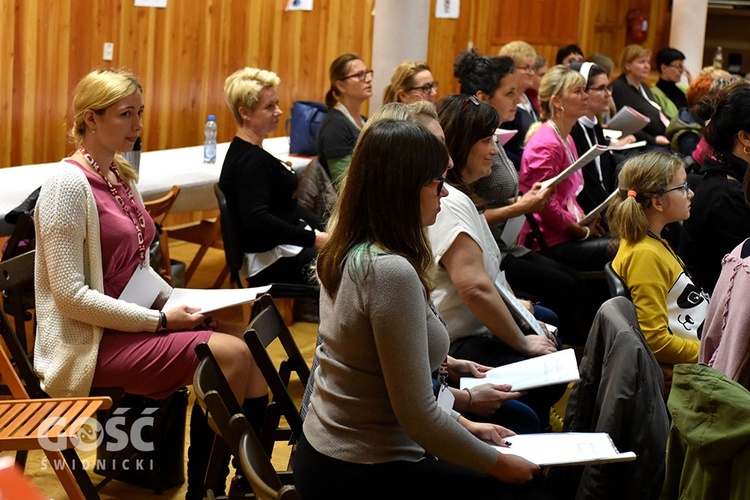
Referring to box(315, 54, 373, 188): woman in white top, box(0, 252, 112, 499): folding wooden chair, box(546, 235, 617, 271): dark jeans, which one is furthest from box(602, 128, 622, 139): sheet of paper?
box(0, 252, 112, 499): folding wooden chair

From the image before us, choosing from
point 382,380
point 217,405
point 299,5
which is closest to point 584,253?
point 382,380

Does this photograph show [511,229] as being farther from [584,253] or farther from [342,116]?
[342,116]

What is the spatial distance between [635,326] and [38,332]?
178cm

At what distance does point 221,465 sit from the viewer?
2553 mm

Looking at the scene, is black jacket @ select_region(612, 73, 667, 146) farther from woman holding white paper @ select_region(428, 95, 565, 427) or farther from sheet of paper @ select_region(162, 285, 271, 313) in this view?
sheet of paper @ select_region(162, 285, 271, 313)

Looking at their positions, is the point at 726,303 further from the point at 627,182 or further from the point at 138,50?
the point at 138,50

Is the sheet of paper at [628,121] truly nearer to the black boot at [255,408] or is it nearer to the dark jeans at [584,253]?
the dark jeans at [584,253]

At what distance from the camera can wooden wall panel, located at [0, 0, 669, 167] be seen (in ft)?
19.6

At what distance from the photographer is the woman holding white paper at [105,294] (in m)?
2.94

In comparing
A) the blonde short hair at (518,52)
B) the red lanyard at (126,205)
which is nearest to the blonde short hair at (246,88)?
the red lanyard at (126,205)

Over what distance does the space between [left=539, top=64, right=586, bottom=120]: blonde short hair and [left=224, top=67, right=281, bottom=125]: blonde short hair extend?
4.81ft

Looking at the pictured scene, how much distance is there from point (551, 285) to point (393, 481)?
7.67 ft

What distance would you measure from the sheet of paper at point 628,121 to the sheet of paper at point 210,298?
4.00m

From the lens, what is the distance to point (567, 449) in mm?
2240
